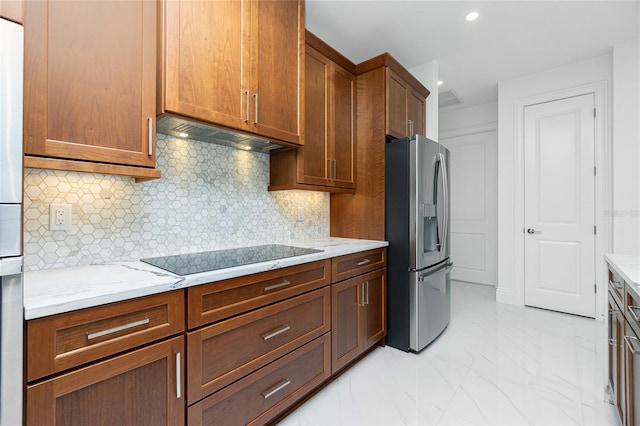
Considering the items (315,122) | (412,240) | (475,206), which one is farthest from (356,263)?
(475,206)

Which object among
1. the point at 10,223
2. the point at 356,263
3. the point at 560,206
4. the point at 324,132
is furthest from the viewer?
the point at 560,206

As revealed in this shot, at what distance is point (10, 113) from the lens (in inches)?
29.4

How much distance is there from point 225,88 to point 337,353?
176cm

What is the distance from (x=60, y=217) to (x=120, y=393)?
853 mm

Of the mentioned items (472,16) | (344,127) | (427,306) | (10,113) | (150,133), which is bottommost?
(427,306)

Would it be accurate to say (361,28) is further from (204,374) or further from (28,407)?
(28,407)

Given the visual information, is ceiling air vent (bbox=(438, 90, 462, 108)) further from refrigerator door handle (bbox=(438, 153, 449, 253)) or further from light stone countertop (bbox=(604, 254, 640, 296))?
light stone countertop (bbox=(604, 254, 640, 296))

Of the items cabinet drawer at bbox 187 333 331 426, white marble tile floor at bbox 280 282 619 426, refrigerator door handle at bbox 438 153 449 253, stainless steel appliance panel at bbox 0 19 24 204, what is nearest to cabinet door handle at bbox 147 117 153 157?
stainless steel appliance panel at bbox 0 19 24 204

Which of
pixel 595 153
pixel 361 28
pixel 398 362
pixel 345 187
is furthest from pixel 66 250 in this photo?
pixel 595 153

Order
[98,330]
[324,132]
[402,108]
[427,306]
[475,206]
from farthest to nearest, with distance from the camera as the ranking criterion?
[475,206] < [402,108] < [427,306] < [324,132] < [98,330]

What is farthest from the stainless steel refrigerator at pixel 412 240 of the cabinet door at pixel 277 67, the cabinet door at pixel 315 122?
the cabinet door at pixel 277 67

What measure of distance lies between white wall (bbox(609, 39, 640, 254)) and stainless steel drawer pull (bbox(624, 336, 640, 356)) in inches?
89.0

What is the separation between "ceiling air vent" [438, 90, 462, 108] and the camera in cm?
410

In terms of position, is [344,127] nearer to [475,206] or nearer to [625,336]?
[625,336]
